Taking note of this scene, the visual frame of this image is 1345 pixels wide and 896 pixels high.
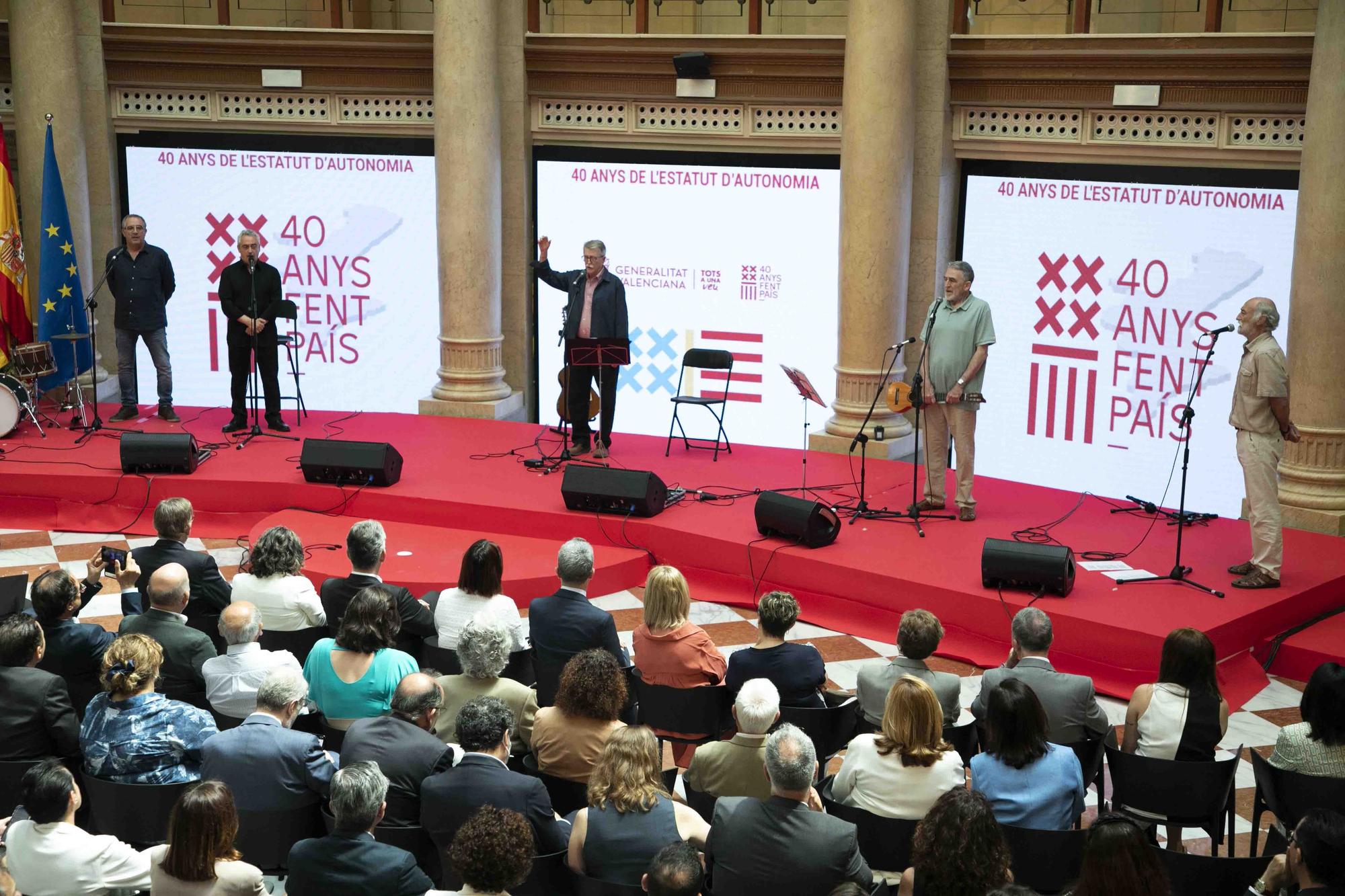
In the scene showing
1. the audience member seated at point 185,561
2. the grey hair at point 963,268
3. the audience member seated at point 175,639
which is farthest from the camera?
the grey hair at point 963,268

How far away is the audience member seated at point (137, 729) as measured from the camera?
4.50 metres

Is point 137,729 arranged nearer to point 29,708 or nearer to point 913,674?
point 29,708

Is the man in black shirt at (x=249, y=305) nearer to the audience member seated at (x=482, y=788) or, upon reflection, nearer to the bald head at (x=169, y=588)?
the bald head at (x=169, y=588)

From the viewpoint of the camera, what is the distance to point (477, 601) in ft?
19.1

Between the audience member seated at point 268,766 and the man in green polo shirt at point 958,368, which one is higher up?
the man in green polo shirt at point 958,368

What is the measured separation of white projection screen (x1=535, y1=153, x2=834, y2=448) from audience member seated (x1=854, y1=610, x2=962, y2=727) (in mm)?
6135

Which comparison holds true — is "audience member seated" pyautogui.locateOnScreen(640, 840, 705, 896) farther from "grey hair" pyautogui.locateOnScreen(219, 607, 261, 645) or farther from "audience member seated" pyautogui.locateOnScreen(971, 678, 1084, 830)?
"grey hair" pyautogui.locateOnScreen(219, 607, 261, 645)

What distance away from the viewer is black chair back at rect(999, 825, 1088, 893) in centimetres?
412

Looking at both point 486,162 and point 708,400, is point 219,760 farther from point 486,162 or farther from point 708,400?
point 486,162

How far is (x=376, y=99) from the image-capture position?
11938mm

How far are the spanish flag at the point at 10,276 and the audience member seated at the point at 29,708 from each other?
271 inches

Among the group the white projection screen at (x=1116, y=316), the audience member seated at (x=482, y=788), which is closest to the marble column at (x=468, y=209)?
the white projection screen at (x=1116, y=316)

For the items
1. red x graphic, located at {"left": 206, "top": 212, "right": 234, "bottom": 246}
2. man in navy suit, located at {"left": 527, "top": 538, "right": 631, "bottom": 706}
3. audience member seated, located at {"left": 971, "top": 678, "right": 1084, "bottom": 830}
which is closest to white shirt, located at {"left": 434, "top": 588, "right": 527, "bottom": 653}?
man in navy suit, located at {"left": 527, "top": 538, "right": 631, "bottom": 706}

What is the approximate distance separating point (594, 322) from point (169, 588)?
4.91 meters
